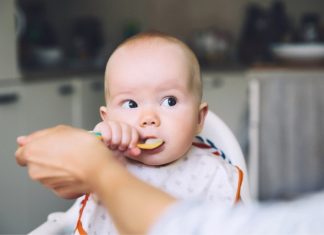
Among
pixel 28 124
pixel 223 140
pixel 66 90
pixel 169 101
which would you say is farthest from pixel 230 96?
pixel 169 101

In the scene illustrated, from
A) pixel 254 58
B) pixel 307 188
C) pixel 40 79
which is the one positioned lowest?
pixel 307 188

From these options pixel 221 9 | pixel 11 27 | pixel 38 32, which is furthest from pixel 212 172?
pixel 221 9

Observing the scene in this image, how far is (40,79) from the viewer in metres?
2.10

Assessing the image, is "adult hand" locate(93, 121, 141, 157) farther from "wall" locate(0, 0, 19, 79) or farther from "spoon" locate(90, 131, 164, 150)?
"wall" locate(0, 0, 19, 79)

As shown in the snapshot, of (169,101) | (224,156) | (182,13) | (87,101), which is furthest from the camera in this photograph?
(182,13)

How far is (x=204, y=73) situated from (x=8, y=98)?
3.96ft

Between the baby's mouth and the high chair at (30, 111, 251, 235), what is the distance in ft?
0.88

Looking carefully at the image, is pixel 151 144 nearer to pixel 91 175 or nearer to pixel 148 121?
pixel 148 121

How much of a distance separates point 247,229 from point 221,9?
3084mm

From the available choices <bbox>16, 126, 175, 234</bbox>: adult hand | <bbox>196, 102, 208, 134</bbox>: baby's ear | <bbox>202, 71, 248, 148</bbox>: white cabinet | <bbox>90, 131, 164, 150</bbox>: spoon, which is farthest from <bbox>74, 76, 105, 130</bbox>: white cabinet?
<bbox>16, 126, 175, 234</bbox>: adult hand

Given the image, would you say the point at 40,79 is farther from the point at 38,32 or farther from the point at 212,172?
the point at 212,172

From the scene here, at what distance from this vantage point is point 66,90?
2.21m

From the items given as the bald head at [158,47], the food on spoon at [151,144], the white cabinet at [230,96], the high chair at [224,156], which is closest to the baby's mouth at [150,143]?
the food on spoon at [151,144]

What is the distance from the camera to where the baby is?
70 cm
